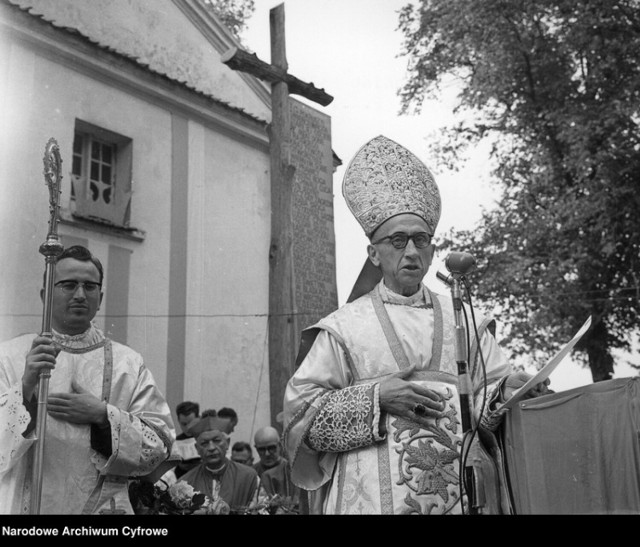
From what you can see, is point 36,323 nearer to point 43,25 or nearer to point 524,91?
point 43,25

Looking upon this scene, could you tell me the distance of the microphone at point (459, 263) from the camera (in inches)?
122

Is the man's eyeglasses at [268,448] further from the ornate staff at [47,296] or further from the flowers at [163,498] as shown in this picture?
the ornate staff at [47,296]

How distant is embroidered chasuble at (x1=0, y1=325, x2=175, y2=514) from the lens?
366cm

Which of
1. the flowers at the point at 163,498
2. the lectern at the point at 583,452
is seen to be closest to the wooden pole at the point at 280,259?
the flowers at the point at 163,498

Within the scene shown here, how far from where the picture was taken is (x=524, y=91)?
45.9 ft

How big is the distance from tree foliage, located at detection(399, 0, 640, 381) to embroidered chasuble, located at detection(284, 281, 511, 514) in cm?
813

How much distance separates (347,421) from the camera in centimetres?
340

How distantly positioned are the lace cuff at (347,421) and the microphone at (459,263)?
60 centimetres

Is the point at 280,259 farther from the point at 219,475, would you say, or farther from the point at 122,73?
the point at 122,73

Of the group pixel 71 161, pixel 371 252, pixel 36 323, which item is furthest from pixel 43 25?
pixel 371 252

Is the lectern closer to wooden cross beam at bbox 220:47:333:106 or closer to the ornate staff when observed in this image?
the ornate staff

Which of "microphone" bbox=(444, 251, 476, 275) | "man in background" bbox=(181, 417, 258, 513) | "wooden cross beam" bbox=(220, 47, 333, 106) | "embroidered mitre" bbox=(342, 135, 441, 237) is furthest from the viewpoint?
"wooden cross beam" bbox=(220, 47, 333, 106)

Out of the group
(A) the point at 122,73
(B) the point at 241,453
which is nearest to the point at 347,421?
(B) the point at 241,453

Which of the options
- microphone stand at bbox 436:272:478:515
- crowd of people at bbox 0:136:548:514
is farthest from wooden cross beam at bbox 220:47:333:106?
microphone stand at bbox 436:272:478:515
